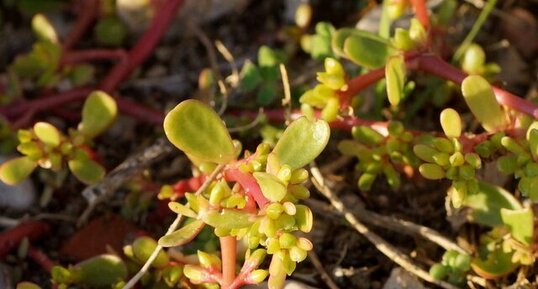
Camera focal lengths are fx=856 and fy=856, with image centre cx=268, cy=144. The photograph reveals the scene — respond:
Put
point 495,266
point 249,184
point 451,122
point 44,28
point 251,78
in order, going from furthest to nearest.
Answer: point 44,28, point 251,78, point 495,266, point 451,122, point 249,184

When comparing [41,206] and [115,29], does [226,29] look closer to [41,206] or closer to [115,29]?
[115,29]

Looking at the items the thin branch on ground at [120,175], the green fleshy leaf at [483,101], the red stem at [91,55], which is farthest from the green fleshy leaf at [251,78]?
the green fleshy leaf at [483,101]

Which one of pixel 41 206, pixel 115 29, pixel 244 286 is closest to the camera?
pixel 244 286

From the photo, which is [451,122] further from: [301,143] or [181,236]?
[181,236]

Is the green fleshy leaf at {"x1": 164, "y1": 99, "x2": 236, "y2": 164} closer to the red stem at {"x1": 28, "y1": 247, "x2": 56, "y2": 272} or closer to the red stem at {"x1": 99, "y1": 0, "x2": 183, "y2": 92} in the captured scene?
the red stem at {"x1": 28, "y1": 247, "x2": 56, "y2": 272}

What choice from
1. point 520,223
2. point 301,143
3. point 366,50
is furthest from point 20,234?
point 520,223

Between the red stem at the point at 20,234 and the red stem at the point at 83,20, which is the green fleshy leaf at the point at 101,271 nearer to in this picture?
the red stem at the point at 20,234

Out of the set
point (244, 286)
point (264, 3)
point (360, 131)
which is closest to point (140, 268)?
point (244, 286)
